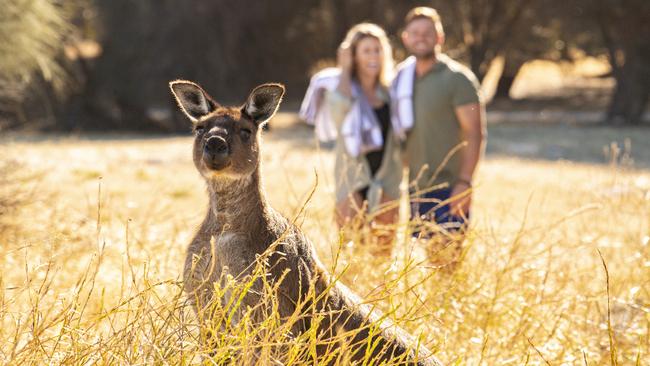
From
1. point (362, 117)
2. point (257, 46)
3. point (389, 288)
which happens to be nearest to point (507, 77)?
point (257, 46)

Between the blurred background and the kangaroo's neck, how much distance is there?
53.3 feet

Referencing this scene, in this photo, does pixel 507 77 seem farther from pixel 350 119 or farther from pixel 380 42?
pixel 350 119

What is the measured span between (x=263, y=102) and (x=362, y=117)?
236cm

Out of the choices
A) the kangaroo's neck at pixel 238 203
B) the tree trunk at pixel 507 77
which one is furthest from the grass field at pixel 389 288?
the tree trunk at pixel 507 77

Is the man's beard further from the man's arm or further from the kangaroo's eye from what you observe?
the kangaroo's eye

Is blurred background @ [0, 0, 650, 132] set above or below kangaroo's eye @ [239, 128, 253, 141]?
below

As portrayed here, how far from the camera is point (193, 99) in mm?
3951

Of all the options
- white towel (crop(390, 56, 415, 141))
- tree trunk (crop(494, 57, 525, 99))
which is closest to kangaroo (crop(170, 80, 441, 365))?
white towel (crop(390, 56, 415, 141))

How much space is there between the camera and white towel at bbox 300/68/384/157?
6.18 meters

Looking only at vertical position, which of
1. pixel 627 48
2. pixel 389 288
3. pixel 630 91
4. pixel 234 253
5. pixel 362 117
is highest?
pixel 362 117

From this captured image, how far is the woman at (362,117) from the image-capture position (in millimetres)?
6191

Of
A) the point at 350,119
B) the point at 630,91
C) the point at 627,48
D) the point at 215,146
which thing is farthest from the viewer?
the point at 630,91

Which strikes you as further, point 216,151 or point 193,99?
point 193,99

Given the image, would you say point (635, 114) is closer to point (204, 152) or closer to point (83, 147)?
point (83, 147)
